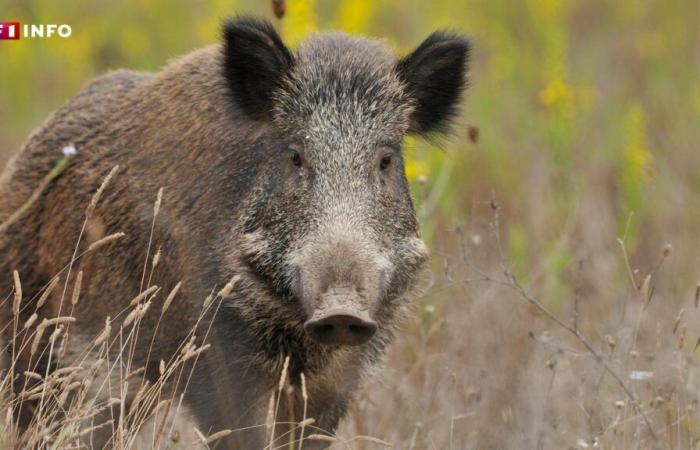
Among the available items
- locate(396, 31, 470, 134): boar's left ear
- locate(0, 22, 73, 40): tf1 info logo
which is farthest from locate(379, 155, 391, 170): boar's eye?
locate(0, 22, 73, 40): tf1 info logo

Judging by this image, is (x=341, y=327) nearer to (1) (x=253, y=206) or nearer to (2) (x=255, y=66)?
(1) (x=253, y=206)

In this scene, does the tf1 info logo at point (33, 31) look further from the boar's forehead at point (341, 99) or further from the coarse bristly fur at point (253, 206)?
the boar's forehead at point (341, 99)

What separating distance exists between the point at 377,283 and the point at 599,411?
4.43ft

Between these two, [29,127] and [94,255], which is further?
[29,127]

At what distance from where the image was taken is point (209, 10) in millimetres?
13453

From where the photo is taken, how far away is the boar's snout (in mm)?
4453

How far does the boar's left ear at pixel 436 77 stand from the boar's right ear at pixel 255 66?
0.57m

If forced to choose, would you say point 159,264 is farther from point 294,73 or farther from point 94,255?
point 294,73

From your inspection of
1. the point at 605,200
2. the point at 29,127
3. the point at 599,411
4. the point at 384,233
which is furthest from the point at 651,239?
the point at 29,127

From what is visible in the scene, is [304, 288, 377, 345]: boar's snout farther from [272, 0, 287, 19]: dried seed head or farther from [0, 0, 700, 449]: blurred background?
[272, 0, 287, 19]: dried seed head

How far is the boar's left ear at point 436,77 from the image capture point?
19.1 ft

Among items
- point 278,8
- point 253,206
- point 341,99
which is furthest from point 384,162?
point 278,8

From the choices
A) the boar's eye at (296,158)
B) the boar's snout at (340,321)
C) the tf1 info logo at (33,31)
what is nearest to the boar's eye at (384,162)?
the boar's eye at (296,158)

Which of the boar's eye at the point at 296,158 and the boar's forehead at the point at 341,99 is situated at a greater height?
the boar's forehead at the point at 341,99
